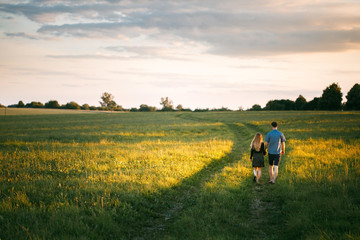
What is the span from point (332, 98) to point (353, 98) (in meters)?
8.90

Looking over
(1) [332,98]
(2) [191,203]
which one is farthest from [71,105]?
(1) [332,98]

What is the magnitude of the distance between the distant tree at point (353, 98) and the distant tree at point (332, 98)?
4191mm

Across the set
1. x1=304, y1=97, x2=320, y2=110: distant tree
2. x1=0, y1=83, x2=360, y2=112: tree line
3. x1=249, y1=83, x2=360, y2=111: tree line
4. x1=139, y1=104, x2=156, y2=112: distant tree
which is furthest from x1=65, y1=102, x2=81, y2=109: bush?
x1=304, y1=97, x2=320, y2=110: distant tree

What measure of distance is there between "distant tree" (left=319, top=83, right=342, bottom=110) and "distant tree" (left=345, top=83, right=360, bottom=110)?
419 centimetres

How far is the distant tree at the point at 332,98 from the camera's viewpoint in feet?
353

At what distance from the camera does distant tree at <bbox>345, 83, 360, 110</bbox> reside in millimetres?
98188

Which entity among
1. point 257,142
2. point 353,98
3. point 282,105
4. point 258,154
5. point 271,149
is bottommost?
point 258,154

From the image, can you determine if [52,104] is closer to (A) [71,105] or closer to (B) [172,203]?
(A) [71,105]

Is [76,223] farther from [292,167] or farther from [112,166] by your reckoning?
[292,167]

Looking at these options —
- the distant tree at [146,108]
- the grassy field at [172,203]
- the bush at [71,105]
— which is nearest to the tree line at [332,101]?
the distant tree at [146,108]

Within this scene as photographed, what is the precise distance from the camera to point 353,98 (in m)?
99.8

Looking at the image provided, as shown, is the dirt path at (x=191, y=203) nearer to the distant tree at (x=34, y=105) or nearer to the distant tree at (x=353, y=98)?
the distant tree at (x=353, y=98)

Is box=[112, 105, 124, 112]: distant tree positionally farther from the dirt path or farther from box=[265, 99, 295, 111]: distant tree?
the dirt path

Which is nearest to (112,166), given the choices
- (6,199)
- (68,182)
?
(68,182)
